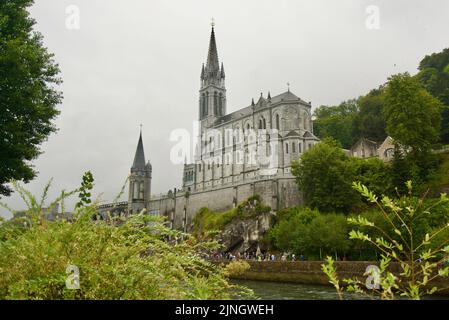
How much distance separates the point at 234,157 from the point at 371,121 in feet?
76.7

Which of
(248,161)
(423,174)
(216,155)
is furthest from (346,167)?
(216,155)

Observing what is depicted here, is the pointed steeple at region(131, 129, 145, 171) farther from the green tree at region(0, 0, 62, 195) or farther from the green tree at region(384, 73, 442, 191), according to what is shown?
the green tree at region(0, 0, 62, 195)

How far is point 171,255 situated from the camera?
13.1 ft

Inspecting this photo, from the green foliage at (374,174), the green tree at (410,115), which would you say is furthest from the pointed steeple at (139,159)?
the green tree at (410,115)

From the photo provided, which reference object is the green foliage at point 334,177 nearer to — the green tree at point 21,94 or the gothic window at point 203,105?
the green tree at point 21,94

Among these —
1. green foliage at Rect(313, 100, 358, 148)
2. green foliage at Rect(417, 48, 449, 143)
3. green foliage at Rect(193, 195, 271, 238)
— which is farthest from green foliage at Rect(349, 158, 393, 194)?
green foliage at Rect(313, 100, 358, 148)

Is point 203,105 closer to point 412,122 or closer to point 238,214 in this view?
point 238,214

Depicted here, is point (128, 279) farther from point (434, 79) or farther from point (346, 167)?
point (434, 79)

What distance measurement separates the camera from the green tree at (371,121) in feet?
189

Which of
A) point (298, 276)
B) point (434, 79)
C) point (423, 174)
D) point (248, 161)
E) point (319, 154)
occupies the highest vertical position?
point (434, 79)

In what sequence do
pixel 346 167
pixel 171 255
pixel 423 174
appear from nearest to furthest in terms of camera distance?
pixel 171 255
pixel 423 174
pixel 346 167

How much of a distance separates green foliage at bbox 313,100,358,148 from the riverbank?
3759cm

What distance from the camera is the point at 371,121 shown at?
192 ft
